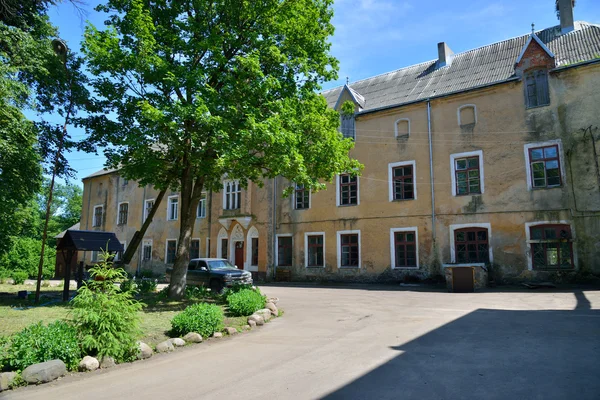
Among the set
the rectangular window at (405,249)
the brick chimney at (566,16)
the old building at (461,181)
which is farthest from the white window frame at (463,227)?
the brick chimney at (566,16)

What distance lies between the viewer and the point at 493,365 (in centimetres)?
596

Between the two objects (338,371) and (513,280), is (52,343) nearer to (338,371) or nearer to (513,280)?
Result: (338,371)

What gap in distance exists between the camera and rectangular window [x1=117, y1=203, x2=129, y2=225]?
36656 mm

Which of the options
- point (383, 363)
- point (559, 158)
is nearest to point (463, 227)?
point (559, 158)

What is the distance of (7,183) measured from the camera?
1338 cm

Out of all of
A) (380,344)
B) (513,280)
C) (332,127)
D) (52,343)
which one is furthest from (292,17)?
(513,280)

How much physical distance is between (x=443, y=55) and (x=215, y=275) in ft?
60.1

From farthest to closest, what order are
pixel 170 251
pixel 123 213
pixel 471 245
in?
pixel 123 213, pixel 170 251, pixel 471 245

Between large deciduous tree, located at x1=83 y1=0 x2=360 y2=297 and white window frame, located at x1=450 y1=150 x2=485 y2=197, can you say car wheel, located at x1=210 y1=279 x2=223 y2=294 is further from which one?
white window frame, located at x1=450 y1=150 x2=485 y2=197

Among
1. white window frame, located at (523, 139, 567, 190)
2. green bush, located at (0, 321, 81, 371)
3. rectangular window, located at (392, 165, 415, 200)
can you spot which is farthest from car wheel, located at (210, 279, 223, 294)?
white window frame, located at (523, 139, 567, 190)

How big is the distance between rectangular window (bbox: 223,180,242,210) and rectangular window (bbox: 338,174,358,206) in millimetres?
7934

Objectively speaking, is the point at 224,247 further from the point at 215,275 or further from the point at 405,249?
the point at 405,249

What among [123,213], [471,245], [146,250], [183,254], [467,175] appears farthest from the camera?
[123,213]

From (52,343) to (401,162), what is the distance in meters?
18.7
